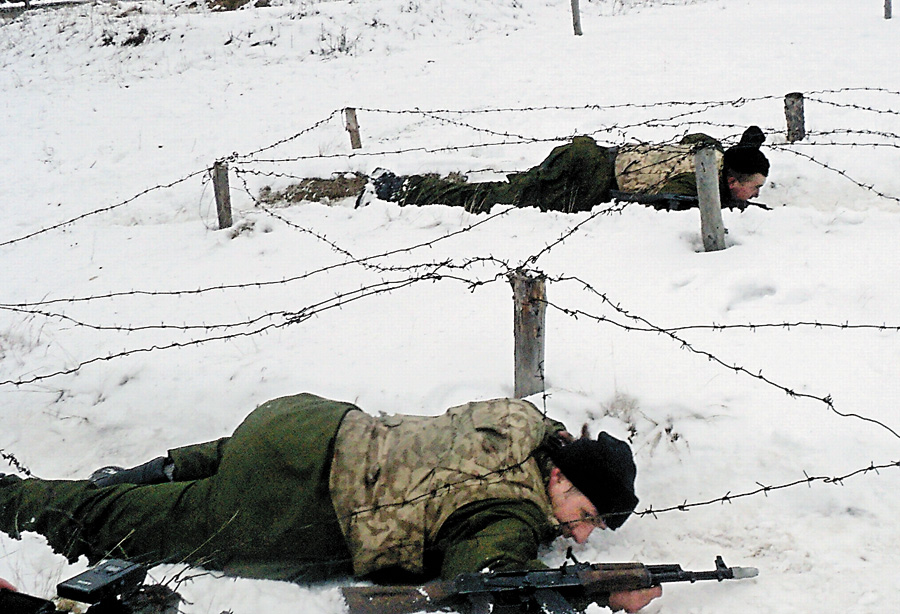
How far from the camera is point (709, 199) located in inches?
187

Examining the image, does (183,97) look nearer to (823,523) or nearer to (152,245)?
(152,245)

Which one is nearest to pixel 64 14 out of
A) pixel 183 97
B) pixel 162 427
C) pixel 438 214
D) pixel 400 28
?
pixel 183 97

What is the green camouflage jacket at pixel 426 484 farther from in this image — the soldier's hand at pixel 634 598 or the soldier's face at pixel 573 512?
the soldier's hand at pixel 634 598

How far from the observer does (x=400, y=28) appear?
14.6 m

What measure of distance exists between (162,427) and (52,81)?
11713 mm

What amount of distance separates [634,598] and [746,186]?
3.97m

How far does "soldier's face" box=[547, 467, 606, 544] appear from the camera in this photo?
2.60 metres

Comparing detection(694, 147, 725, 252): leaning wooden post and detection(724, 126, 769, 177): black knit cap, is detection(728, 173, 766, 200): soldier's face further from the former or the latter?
detection(694, 147, 725, 252): leaning wooden post

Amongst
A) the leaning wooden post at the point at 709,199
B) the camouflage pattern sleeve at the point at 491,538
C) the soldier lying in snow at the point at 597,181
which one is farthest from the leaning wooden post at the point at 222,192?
the camouflage pattern sleeve at the point at 491,538

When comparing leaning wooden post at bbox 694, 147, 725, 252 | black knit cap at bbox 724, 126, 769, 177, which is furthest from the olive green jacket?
black knit cap at bbox 724, 126, 769, 177

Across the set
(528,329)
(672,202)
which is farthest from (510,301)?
(672,202)

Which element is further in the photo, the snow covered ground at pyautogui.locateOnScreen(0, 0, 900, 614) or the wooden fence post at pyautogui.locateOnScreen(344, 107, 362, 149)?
the wooden fence post at pyautogui.locateOnScreen(344, 107, 362, 149)

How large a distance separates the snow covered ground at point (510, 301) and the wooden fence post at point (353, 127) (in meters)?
0.32

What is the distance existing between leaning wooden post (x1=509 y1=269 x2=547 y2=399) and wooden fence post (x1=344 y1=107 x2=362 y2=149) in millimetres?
5991
